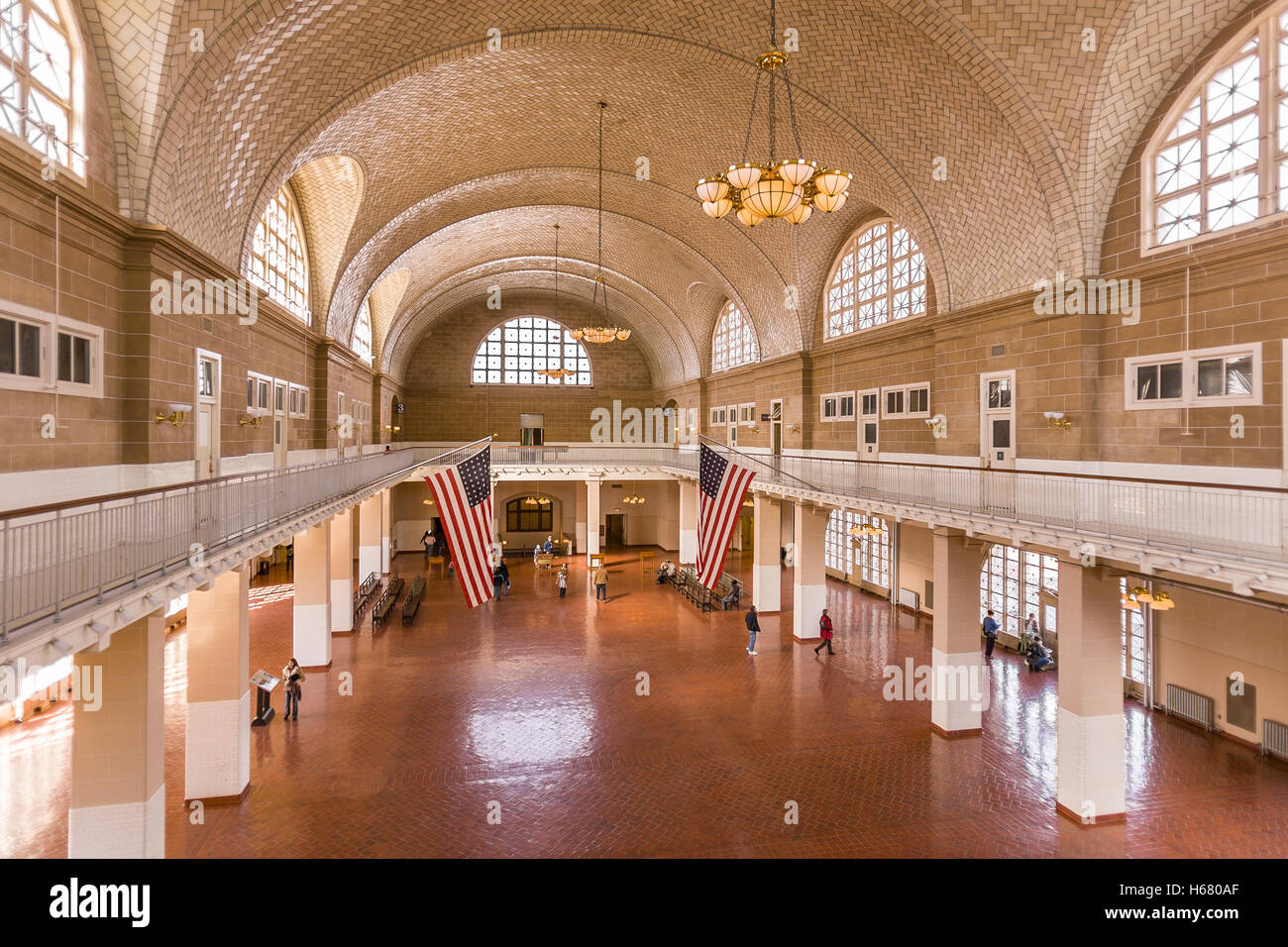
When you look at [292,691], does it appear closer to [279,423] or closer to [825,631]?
[279,423]

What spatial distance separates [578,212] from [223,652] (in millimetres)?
19461

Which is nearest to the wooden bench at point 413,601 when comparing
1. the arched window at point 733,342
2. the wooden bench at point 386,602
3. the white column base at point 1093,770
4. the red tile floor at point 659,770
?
the wooden bench at point 386,602

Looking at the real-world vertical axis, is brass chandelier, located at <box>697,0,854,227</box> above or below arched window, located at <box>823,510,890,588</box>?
above

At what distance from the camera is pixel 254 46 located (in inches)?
374

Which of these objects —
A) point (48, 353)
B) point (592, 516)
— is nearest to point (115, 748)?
point (48, 353)

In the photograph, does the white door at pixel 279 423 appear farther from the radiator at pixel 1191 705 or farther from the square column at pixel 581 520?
the square column at pixel 581 520

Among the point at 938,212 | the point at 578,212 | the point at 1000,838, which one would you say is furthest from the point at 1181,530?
the point at 578,212

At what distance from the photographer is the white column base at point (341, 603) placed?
738 inches

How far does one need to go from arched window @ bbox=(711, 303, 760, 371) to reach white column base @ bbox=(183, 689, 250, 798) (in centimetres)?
1964

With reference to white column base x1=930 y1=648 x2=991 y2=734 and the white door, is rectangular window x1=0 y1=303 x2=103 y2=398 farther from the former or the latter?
white column base x1=930 y1=648 x2=991 y2=734

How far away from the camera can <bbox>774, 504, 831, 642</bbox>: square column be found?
17.8 meters

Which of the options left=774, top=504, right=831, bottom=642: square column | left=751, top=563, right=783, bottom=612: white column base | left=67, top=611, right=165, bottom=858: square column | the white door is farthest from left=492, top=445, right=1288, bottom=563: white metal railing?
the white door

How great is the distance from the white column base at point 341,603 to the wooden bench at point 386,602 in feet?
2.82

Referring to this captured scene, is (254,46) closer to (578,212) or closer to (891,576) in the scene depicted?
(578,212)
